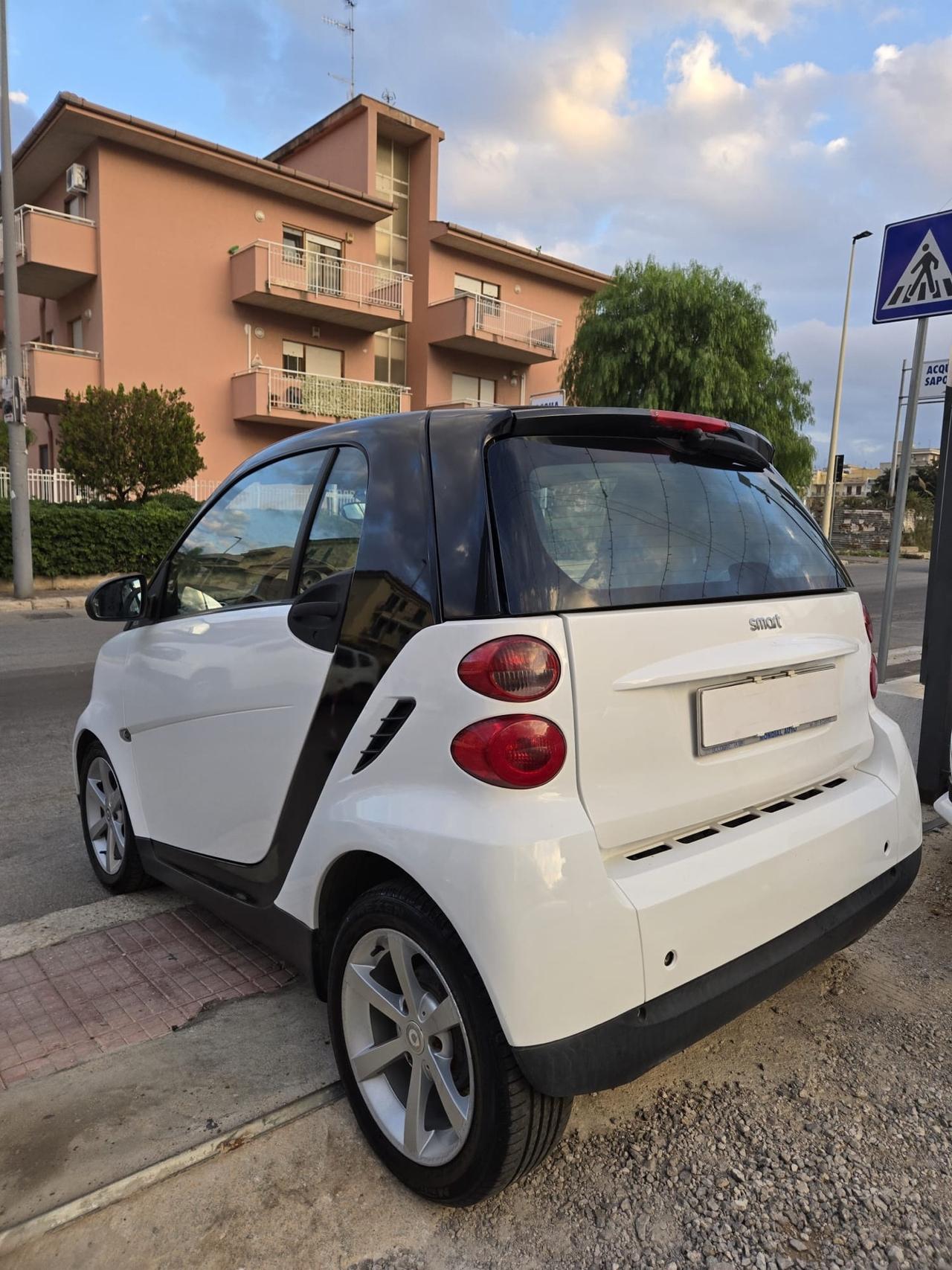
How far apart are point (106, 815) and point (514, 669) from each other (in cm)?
252

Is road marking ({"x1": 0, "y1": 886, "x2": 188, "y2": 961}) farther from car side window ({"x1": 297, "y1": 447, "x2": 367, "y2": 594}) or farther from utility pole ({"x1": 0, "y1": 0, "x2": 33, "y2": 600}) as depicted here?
utility pole ({"x1": 0, "y1": 0, "x2": 33, "y2": 600})

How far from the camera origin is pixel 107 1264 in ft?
6.00

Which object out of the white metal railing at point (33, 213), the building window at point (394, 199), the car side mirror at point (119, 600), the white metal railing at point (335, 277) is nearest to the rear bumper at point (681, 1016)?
the car side mirror at point (119, 600)

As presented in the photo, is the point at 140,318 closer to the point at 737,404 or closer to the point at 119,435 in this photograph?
the point at 119,435

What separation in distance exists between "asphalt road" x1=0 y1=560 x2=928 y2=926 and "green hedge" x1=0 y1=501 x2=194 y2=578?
10.5 feet

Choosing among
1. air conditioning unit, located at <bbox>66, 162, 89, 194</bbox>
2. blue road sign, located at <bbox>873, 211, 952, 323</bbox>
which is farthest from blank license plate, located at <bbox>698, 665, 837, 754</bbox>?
air conditioning unit, located at <bbox>66, 162, 89, 194</bbox>

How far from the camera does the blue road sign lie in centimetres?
476

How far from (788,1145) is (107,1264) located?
156 centimetres

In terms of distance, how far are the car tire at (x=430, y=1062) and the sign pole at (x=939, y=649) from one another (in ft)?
11.0

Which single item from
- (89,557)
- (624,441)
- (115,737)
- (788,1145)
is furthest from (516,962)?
(89,557)

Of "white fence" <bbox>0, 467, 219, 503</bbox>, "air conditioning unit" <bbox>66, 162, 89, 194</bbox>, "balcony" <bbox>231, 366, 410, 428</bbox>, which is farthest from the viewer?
Answer: "balcony" <bbox>231, 366, 410, 428</bbox>

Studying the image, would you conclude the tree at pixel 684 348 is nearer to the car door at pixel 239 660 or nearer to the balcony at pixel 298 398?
Result: the balcony at pixel 298 398

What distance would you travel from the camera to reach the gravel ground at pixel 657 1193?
1851 mm

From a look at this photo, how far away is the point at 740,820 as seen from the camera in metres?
2.18
